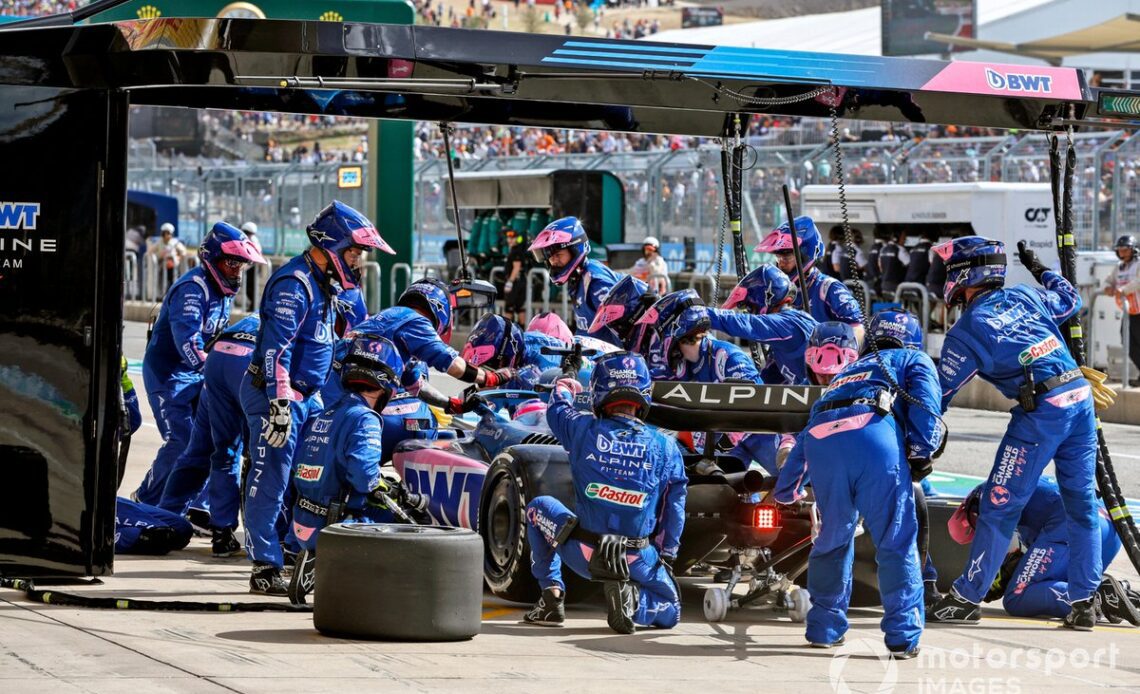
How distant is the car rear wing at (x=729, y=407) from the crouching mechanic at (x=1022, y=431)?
2.47ft

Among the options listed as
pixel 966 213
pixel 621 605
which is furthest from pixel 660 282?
pixel 621 605

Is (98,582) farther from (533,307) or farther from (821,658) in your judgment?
(533,307)

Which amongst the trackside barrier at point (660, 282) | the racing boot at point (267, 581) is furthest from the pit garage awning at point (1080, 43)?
the racing boot at point (267, 581)

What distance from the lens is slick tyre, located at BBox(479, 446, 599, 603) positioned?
8.76 m

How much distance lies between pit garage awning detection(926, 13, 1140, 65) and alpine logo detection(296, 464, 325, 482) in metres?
30.3

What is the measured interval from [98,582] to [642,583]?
2784mm

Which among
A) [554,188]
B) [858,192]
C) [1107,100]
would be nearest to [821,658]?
[1107,100]

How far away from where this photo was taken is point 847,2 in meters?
88.5

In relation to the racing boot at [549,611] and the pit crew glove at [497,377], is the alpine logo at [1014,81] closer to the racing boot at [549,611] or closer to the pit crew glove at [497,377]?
the pit crew glove at [497,377]

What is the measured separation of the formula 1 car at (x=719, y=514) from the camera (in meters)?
8.71

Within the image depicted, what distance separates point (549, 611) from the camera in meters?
8.33

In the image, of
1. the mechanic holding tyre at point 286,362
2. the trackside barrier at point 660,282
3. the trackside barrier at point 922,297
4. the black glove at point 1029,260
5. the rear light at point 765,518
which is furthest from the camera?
the trackside barrier at point 660,282

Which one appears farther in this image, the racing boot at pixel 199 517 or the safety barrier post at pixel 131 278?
the safety barrier post at pixel 131 278

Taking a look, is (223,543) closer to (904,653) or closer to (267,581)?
(267,581)
